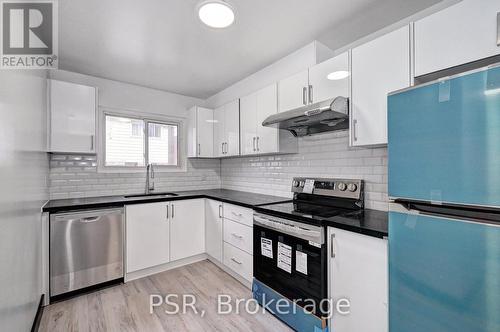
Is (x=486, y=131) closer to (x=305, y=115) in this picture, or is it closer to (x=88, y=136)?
(x=305, y=115)

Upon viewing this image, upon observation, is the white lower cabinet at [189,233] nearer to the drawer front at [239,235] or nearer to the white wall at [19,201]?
the drawer front at [239,235]

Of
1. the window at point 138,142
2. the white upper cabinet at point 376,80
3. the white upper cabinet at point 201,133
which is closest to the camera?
the white upper cabinet at point 376,80

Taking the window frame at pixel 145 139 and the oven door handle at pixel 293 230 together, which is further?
the window frame at pixel 145 139

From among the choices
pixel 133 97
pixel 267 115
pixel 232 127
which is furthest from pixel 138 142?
pixel 267 115

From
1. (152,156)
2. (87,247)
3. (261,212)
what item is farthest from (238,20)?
(87,247)

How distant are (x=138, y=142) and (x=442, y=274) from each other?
144 inches

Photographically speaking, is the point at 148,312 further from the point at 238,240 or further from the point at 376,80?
the point at 376,80

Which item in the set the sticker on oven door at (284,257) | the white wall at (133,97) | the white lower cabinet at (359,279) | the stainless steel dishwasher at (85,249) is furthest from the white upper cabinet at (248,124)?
the stainless steel dishwasher at (85,249)

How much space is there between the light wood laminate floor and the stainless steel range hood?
1.80 m

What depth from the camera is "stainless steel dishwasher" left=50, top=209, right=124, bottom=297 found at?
2.24 m

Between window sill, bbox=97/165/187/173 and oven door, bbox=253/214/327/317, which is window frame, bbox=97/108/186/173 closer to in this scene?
window sill, bbox=97/165/187/173

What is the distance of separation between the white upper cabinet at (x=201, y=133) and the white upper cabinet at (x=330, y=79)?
1962 mm

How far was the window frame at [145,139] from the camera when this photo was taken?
3.13 m

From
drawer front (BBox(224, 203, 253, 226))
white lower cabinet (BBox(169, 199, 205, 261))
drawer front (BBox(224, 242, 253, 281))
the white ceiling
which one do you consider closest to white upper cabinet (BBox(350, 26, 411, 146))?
the white ceiling
